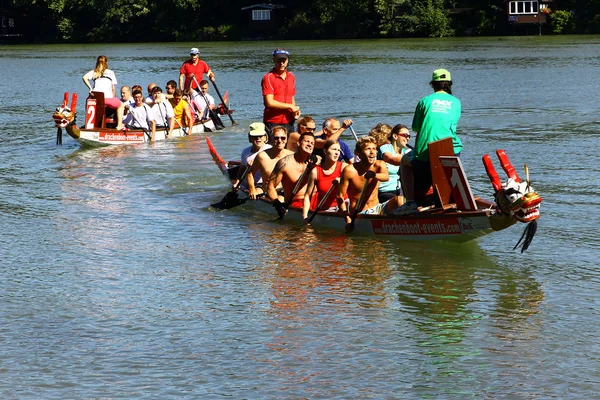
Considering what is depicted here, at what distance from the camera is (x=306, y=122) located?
1310cm

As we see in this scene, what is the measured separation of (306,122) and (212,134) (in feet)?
36.4

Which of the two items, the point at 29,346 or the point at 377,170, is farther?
the point at 377,170

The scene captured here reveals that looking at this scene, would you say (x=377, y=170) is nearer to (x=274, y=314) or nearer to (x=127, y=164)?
(x=274, y=314)

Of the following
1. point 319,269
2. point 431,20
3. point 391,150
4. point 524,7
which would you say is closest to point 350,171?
point 391,150

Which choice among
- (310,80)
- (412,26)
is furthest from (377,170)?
(412,26)

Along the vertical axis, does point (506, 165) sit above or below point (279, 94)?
below

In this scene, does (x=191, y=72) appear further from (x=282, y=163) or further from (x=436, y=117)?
(x=436, y=117)

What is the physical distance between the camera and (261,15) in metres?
89.1

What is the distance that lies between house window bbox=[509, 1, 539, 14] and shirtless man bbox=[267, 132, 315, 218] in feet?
223

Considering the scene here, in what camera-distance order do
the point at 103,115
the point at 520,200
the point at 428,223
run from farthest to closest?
the point at 103,115 < the point at 428,223 < the point at 520,200

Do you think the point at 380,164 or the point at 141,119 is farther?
the point at 141,119

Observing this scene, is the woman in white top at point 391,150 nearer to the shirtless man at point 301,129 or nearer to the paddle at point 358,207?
the paddle at point 358,207

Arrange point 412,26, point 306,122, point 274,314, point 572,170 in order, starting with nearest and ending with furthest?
point 274,314 < point 306,122 < point 572,170 < point 412,26

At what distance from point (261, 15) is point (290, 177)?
7751 centimetres
